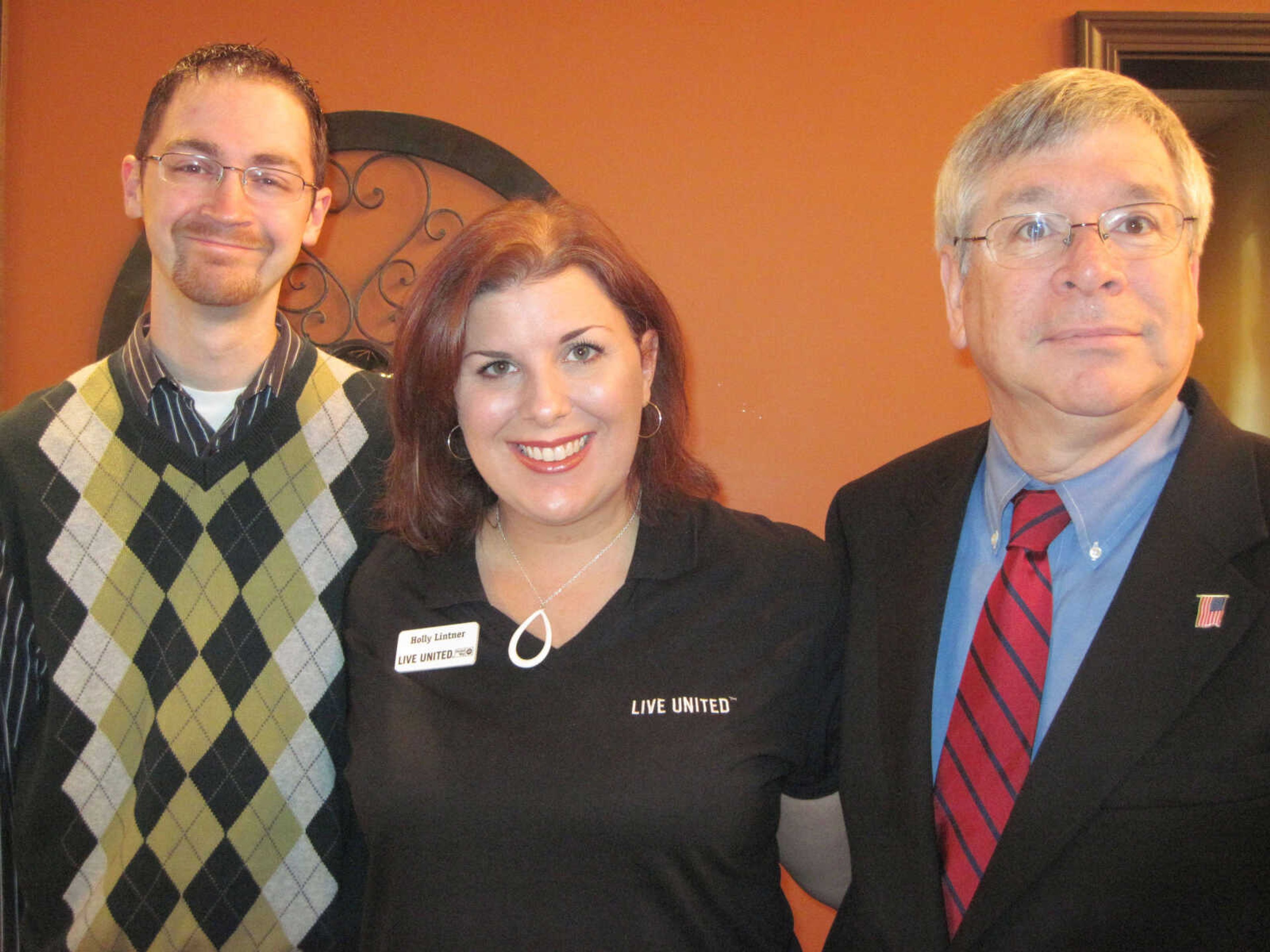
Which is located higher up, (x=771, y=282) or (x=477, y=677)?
A: (x=771, y=282)

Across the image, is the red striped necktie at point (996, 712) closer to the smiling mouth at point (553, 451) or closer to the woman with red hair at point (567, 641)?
the woman with red hair at point (567, 641)

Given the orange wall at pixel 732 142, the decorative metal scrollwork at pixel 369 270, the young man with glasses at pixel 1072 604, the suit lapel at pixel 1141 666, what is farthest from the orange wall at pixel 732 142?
the suit lapel at pixel 1141 666

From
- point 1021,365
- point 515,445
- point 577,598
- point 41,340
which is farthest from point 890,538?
point 41,340

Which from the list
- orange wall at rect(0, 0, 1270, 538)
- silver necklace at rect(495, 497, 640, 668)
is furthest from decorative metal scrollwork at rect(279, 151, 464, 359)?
silver necklace at rect(495, 497, 640, 668)

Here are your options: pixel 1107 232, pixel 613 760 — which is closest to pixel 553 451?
pixel 613 760

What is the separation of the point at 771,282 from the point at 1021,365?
185cm

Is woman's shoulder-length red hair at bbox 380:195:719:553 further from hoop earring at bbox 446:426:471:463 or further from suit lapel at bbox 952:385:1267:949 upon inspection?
suit lapel at bbox 952:385:1267:949

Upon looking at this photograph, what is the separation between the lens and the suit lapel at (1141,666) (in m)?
1.16

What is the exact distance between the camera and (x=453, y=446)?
1753 mm

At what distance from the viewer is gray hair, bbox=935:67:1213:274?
1.36 metres

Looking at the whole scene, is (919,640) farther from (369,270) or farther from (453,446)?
(369,270)

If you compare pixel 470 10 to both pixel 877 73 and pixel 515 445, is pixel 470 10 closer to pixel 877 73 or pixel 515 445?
pixel 877 73

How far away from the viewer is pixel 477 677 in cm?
148

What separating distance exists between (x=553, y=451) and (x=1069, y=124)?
863 mm
